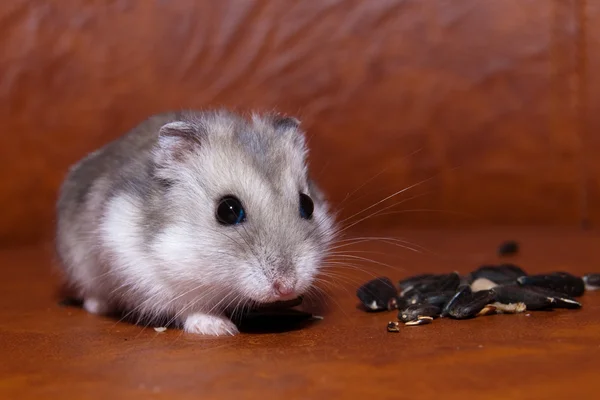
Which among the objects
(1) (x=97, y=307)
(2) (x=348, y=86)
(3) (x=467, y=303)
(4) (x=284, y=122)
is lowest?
(1) (x=97, y=307)

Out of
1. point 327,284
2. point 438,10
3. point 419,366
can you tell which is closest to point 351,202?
point 438,10

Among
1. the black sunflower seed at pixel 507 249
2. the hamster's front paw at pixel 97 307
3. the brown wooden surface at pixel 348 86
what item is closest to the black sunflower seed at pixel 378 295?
the hamster's front paw at pixel 97 307

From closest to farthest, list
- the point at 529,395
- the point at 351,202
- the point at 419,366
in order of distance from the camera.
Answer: the point at 529,395, the point at 419,366, the point at 351,202

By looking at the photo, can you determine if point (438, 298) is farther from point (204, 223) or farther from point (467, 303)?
point (204, 223)

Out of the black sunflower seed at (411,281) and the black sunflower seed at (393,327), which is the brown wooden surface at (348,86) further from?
the black sunflower seed at (393,327)

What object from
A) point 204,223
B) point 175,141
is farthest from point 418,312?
point 175,141

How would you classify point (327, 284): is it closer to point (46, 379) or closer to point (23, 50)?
point (46, 379)
